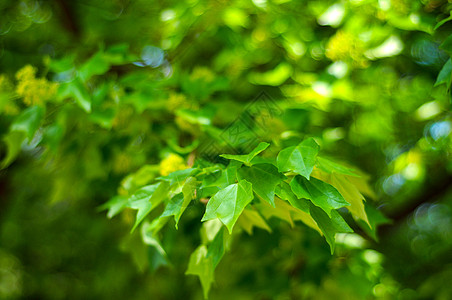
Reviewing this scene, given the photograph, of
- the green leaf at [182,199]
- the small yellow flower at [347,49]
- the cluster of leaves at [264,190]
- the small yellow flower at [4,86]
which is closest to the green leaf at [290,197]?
the cluster of leaves at [264,190]

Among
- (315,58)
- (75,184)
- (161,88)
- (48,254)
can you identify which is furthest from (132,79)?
(48,254)

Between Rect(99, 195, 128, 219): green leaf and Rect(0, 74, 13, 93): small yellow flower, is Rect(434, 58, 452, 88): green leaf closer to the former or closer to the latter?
Rect(99, 195, 128, 219): green leaf

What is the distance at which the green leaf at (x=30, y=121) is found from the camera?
1436mm

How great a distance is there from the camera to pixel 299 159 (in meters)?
0.94

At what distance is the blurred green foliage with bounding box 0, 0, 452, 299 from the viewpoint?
1546 millimetres

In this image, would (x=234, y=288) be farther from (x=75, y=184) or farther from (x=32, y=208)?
(x=32, y=208)

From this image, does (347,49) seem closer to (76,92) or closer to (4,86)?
(76,92)

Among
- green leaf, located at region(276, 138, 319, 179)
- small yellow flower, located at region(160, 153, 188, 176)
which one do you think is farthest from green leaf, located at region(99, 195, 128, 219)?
green leaf, located at region(276, 138, 319, 179)

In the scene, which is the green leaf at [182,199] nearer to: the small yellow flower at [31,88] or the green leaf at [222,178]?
the green leaf at [222,178]

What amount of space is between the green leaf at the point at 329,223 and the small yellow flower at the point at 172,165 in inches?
18.6

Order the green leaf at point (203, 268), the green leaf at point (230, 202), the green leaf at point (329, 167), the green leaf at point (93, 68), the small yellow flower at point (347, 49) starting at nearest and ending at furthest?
1. the green leaf at point (230, 202)
2. the green leaf at point (329, 167)
3. the green leaf at point (203, 268)
4. the green leaf at point (93, 68)
5. the small yellow flower at point (347, 49)

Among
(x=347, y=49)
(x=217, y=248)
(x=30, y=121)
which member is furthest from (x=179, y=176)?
(x=347, y=49)

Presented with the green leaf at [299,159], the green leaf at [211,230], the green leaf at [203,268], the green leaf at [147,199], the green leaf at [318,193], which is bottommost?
the green leaf at [203,268]

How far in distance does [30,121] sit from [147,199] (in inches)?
25.5
